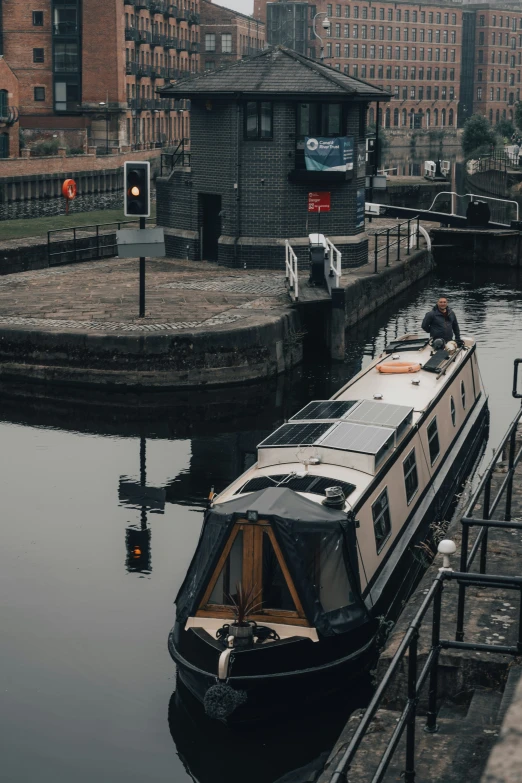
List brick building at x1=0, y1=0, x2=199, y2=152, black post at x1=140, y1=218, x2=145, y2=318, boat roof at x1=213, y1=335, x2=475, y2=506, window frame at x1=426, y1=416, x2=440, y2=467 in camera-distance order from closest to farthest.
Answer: boat roof at x1=213, y1=335, x2=475, y2=506, window frame at x1=426, y1=416, x2=440, y2=467, black post at x1=140, y1=218, x2=145, y2=318, brick building at x1=0, y1=0, x2=199, y2=152

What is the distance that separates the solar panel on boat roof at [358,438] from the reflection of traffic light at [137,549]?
3217 millimetres

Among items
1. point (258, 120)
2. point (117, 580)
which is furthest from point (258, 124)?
point (117, 580)

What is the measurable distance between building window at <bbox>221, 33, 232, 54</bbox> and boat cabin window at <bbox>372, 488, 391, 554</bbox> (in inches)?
4581

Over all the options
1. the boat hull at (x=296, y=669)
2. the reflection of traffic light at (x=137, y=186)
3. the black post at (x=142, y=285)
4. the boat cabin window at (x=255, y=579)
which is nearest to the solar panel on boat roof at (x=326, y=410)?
the boat hull at (x=296, y=669)

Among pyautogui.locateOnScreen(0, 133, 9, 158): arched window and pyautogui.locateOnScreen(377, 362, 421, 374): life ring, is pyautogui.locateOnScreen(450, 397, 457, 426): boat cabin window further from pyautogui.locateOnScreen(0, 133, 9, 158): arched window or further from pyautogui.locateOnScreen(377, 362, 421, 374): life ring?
pyautogui.locateOnScreen(0, 133, 9, 158): arched window

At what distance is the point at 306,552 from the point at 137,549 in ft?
16.9

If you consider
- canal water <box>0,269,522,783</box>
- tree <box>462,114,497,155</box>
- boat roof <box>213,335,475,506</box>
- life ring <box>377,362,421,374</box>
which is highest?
tree <box>462,114,497,155</box>

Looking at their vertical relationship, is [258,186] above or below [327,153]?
below

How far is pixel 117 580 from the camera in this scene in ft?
49.6

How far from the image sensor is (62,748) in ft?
36.5

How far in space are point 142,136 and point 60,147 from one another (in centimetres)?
1816

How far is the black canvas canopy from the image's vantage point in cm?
1142

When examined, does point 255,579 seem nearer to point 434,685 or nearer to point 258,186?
point 434,685

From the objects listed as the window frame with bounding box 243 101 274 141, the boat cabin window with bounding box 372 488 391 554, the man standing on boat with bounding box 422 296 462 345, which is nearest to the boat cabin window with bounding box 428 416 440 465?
the boat cabin window with bounding box 372 488 391 554
